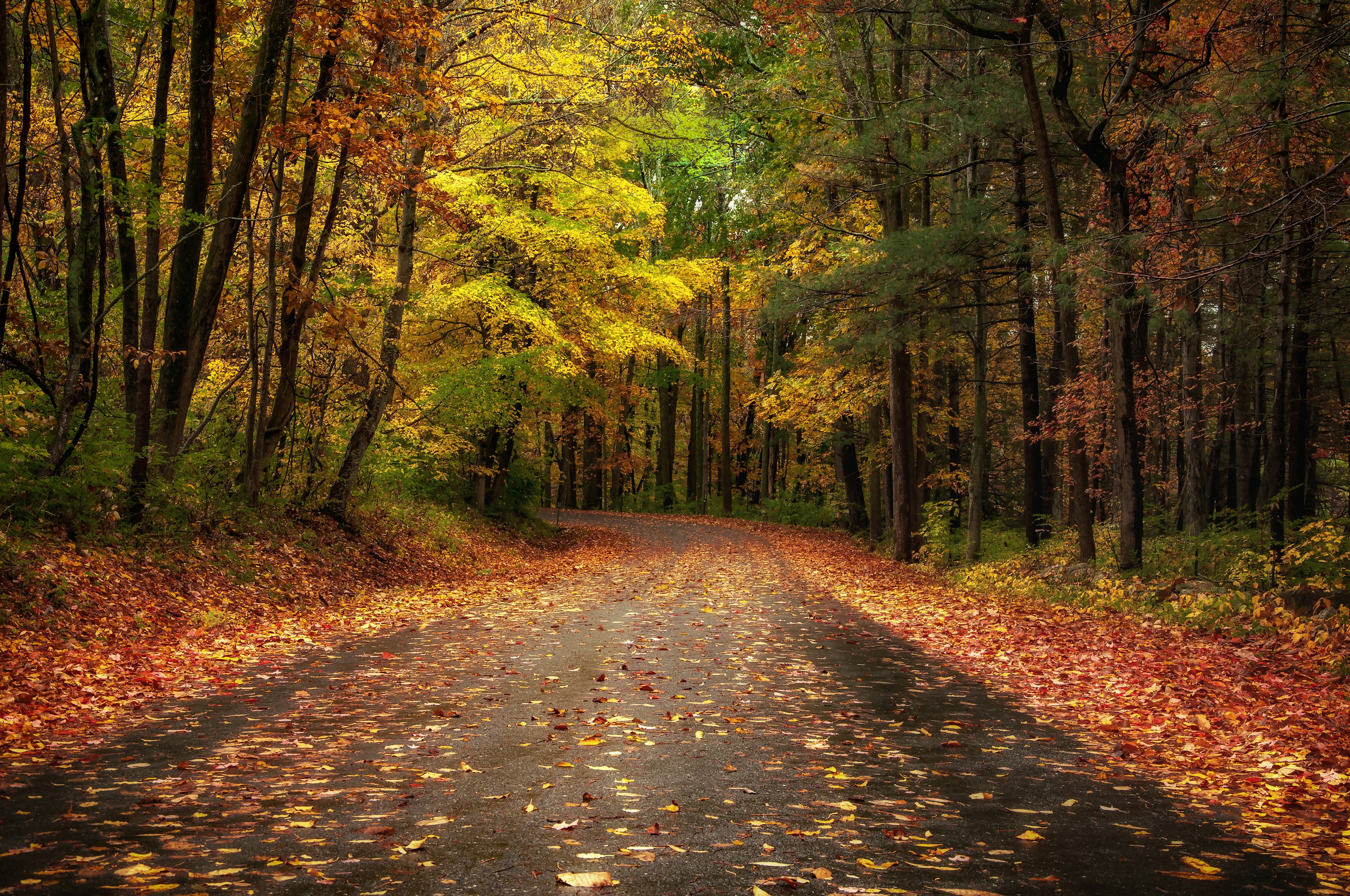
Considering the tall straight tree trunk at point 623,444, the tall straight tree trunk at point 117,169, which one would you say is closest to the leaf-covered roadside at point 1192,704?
the tall straight tree trunk at point 117,169

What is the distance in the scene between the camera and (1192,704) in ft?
25.0

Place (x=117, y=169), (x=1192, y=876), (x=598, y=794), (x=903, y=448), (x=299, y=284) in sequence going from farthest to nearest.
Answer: (x=903, y=448) < (x=299, y=284) < (x=117, y=169) < (x=598, y=794) < (x=1192, y=876)

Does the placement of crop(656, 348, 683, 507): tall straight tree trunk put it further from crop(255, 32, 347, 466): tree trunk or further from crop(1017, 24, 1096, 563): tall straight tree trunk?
crop(255, 32, 347, 466): tree trunk

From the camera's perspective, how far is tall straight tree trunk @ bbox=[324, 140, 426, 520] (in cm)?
1669

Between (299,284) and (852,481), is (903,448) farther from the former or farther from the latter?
(299,284)

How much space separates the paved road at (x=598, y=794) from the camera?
12.8 ft

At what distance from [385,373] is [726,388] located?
2458 cm

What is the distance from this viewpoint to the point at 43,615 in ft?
27.3

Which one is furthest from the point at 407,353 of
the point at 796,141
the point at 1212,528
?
the point at 1212,528

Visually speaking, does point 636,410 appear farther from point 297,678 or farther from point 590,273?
point 297,678

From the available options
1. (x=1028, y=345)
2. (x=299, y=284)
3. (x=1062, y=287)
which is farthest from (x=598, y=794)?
(x=1028, y=345)

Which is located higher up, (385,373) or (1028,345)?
(1028,345)

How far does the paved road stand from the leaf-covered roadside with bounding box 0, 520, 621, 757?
0.66 meters

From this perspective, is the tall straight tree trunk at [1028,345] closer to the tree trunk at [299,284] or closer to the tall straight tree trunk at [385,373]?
the tall straight tree trunk at [385,373]
